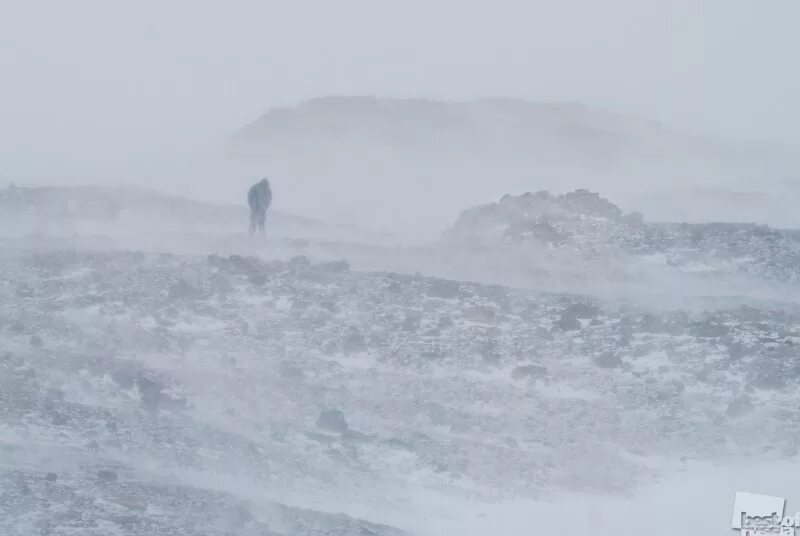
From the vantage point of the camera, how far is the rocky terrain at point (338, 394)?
1536 centimetres

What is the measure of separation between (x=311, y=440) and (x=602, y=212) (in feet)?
58.9

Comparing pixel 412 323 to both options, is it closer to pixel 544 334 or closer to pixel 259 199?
pixel 544 334

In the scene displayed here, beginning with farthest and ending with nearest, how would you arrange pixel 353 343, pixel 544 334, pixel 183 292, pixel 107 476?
pixel 183 292, pixel 544 334, pixel 353 343, pixel 107 476

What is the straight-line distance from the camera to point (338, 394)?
1895 centimetres

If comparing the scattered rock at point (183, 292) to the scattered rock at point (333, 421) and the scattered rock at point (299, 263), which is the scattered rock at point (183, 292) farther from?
the scattered rock at point (333, 421)

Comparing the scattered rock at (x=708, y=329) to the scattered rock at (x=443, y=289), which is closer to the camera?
the scattered rock at (x=708, y=329)

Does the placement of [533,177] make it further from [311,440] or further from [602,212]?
[311,440]

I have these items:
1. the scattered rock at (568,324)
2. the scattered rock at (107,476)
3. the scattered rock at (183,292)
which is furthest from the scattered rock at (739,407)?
the scattered rock at (183,292)

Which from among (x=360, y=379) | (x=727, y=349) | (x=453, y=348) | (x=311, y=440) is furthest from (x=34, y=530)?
(x=727, y=349)

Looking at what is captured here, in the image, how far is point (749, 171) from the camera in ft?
265

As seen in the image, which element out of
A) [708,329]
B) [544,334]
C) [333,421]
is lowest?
[333,421]

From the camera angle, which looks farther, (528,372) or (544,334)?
(544,334)

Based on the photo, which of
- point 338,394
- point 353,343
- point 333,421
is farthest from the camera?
point 353,343

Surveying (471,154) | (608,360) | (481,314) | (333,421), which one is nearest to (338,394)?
(333,421)
